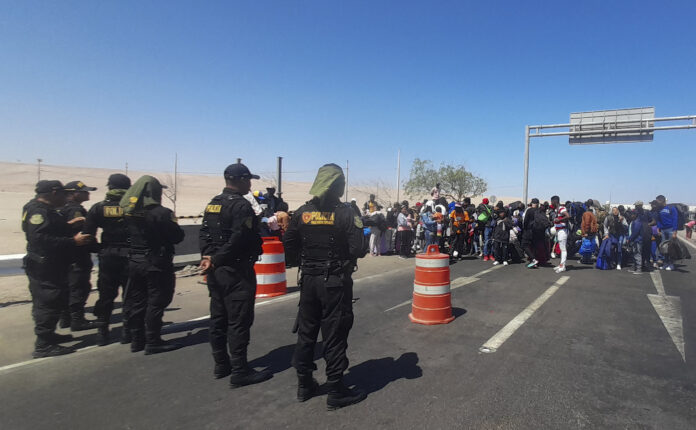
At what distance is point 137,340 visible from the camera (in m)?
4.67

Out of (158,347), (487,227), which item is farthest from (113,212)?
(487,227)

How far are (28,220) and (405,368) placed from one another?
193 inches

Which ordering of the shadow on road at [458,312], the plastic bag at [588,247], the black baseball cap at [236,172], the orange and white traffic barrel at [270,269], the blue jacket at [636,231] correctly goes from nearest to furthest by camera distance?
1. the black baseball cap at [236,172]
2. the shadow on road at [458,312]
3. the orange and white traffic barrel at [270,269]
4. the blue jacket at [636,231]
5. the plastic bag at [588,247]

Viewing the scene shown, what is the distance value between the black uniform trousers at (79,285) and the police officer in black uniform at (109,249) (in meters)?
0.75

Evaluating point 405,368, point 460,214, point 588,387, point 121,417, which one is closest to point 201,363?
point 121,417

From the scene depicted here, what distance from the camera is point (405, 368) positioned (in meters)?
4.10

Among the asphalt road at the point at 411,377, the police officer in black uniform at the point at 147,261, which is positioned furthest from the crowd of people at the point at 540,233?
the police officer in black uniform at the point at 147,261

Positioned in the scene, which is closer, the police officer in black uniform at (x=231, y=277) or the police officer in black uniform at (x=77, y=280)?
the police officer in black uniform at (x=231, y=277)

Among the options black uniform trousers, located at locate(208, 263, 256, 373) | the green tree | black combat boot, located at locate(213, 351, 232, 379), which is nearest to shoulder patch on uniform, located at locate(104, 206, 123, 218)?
black uniform trousers, located at locate(208, 263, 256, 373)

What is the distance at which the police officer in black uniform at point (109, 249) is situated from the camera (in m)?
4.89

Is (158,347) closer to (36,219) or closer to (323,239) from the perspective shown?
(36,219)

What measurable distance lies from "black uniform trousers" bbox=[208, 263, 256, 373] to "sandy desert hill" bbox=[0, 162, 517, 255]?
49.9ft

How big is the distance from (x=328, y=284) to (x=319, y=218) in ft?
2.00

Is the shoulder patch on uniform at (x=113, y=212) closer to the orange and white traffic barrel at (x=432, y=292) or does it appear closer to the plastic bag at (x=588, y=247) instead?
the orange and white traffic barrel at (x=432, y=292)
